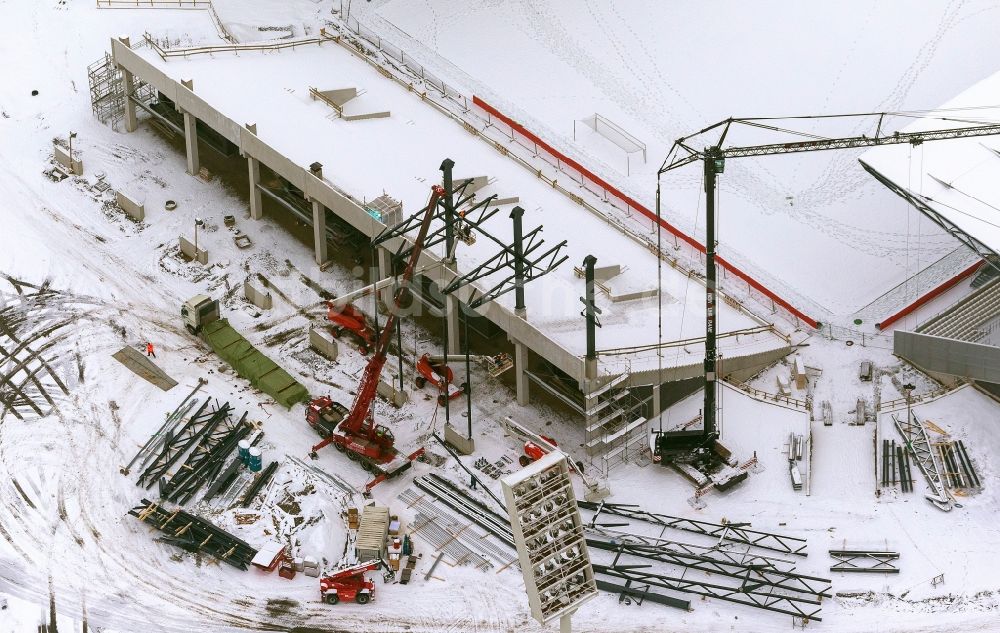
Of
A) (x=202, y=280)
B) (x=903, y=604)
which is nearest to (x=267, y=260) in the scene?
(x=202, y=280)

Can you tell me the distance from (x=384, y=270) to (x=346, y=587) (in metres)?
17.0

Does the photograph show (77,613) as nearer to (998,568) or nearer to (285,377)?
(285,377)

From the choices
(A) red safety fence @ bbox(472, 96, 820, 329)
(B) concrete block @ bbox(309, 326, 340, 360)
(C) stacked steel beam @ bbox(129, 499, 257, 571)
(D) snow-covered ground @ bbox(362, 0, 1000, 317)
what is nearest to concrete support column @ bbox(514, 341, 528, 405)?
(B) concrete block @ bbox(309, 326, 340, 360)

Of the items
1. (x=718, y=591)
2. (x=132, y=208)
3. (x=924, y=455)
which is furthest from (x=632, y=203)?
(x=718, y=591)

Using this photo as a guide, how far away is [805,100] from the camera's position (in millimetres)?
95750

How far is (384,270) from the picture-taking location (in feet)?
280

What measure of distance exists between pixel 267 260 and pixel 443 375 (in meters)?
11.5

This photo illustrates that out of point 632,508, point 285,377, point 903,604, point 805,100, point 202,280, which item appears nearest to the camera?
point 903,604

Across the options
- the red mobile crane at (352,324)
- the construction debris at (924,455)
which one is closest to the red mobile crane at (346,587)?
the red mobile crane at (352,324)

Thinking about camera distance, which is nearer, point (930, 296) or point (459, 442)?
point (459, 442)

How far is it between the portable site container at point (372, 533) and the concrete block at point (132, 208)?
2146 cm

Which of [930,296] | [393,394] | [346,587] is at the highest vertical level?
[930,296]

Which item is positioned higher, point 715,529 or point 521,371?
point 521,371

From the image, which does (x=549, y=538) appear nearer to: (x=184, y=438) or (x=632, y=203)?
(x=184, y=438)
